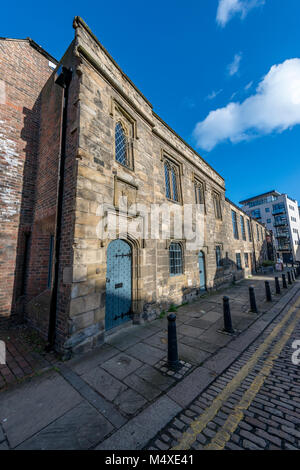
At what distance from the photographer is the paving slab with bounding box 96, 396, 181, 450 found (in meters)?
2.06

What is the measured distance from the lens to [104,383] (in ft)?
10.3

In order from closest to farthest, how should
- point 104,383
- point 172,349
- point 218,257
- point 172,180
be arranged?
point 104,383, point 172,349, point 172,180, point 218,257

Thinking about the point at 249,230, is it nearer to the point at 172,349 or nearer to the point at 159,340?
the point at 159,340

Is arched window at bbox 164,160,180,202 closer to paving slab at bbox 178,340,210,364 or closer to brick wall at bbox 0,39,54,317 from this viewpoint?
brick wall at bbox 0,39,54,317

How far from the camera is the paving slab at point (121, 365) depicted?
339 centimetres

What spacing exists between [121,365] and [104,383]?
55cm

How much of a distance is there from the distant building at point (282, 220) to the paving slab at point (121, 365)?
2204 inches

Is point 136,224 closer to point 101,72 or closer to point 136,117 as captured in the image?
point 136,117

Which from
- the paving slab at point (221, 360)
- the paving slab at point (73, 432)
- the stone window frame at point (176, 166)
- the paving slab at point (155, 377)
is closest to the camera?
the paving slab at point (73, 432)

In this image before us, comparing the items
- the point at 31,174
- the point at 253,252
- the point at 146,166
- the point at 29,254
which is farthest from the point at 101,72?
the point at 253,252

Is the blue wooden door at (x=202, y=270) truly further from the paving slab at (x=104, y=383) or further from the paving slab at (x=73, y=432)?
the paving slab at (x=73, y=432)

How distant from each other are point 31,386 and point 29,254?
4147mm

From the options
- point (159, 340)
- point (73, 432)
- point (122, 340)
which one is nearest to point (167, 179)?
point (159, 340)

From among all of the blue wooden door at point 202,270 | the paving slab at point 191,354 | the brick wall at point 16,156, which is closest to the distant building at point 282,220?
the blue wooden door at point 202,270
